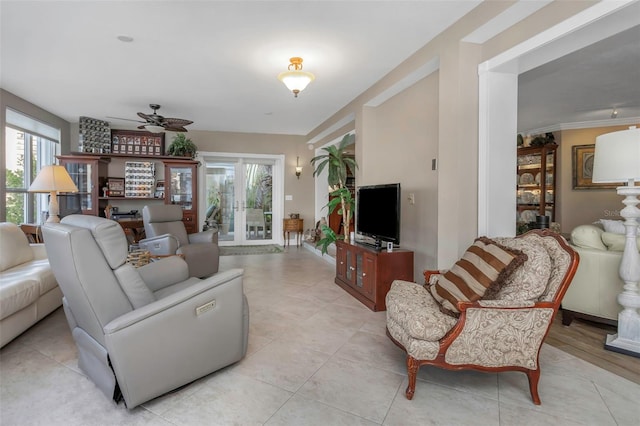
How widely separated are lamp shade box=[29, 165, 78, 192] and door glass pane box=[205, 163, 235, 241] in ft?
11.7

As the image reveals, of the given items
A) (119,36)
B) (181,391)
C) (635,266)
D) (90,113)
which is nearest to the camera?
(181,391)

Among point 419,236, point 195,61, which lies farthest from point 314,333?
point 195,61

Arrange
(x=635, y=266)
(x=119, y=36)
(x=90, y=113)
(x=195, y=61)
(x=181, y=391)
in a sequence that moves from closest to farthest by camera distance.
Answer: (x=181, y=391) < (x=635, y=266) < (x=119, y=36) < (x=195, y=61) < (x=90, y=113)

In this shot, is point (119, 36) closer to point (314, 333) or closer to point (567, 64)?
point (314, 333)

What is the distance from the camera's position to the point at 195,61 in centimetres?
357

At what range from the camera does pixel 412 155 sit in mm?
3920

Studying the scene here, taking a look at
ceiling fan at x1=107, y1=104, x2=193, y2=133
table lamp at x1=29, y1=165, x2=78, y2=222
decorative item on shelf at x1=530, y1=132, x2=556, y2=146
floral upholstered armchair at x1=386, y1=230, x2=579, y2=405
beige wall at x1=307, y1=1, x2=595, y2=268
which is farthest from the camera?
decorative item on shelf at x1=530, y1=132, x2=556, y2=146

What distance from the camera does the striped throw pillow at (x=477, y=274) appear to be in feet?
6.29

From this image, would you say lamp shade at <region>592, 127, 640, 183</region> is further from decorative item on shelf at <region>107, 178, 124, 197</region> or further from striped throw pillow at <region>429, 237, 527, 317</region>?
decorative item on shelf at <region>107, 178, 124, 197</region>

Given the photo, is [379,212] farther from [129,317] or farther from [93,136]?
[93,136]

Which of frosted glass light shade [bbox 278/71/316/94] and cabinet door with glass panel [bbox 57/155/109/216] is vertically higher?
frosted glass light shade [bbox 278/71/316/94]

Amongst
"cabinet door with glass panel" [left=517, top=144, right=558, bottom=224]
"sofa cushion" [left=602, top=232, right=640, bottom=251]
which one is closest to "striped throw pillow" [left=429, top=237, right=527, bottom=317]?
"sofa cushion" [left=602, top=232, right=640, bottom=251]

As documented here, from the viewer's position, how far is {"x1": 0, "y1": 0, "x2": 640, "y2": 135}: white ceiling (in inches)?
104

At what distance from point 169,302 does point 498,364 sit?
6.02ft
